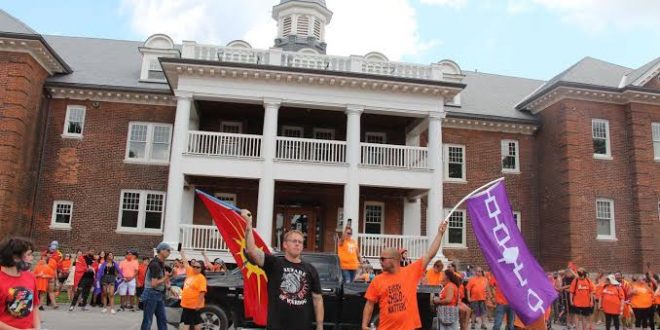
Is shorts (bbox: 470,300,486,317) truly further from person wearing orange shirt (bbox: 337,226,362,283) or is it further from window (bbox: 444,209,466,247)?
window (bbox: 444,209,466,247)

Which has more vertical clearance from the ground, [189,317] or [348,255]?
[348,255]

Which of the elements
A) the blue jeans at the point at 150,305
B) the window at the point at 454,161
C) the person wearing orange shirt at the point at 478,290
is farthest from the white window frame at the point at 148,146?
the blue jeans at the point at 150,305

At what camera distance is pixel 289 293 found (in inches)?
188

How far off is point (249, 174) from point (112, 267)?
551 cm

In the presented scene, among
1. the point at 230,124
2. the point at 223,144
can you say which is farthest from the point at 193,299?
the point at 230,124

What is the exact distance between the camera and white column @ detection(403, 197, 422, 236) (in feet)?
73.3

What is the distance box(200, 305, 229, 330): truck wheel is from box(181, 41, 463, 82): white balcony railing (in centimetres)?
1105

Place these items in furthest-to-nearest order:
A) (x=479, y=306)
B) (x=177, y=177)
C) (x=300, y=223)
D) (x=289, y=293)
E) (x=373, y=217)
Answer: (x=373, y=217) < (x=300, y=223) < (x=177, y=177) < (x=479, y=306) < (x=289, y=293)

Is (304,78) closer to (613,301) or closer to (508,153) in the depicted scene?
(508,153)

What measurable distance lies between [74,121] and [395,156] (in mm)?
13199

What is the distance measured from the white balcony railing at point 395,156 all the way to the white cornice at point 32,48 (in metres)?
12.4

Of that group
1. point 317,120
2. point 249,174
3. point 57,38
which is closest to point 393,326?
point 249,174

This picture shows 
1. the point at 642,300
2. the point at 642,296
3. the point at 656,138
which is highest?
the point at 656,138

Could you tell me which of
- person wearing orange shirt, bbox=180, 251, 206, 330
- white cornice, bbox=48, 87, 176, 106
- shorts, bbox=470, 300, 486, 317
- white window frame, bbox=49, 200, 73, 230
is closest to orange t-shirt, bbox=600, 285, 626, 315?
shorts, bbox=470, 300, 486, 317
